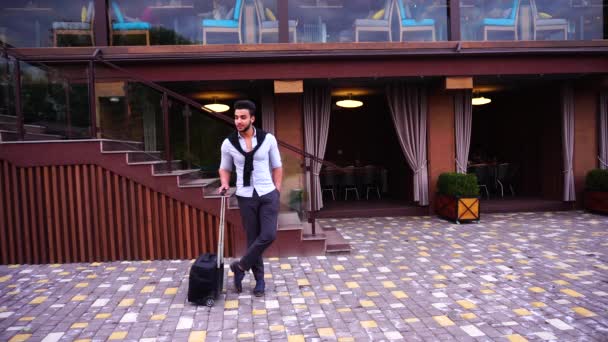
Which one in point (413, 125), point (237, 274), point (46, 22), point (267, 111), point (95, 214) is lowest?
point (237, 274)

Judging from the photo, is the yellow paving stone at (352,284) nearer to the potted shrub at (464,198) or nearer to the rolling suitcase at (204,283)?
the rolling suitcase at (204,283)

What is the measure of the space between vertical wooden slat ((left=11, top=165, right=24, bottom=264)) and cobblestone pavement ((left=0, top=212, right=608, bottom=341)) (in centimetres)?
20

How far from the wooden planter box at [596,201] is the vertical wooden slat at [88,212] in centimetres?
921

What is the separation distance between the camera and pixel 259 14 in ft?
26.9

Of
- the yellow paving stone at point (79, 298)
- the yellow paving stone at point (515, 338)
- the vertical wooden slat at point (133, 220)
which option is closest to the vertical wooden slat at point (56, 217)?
the vertical wooden slat at point (133, 220)

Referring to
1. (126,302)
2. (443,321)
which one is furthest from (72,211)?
(443,321)

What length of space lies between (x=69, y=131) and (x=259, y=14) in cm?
415

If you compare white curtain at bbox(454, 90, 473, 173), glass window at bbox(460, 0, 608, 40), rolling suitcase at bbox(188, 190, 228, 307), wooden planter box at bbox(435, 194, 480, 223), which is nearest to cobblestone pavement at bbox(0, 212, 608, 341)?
rolling suitcase at bbox(188, 190, 228, 307)

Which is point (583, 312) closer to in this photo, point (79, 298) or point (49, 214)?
point (79, 298)

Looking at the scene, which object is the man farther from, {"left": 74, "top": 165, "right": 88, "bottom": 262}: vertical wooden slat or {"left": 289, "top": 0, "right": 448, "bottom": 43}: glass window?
{"left": 289, "top": 0, "right": 448, "bottom": 43}: glass window

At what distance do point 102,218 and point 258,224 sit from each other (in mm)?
2595

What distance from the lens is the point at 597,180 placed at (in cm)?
879

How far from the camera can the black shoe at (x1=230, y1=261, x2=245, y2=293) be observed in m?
4.26

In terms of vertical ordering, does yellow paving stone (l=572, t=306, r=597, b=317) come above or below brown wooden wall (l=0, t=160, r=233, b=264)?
below
